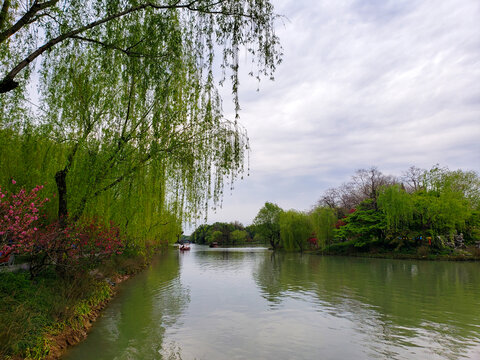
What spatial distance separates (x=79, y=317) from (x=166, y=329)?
2.13 m

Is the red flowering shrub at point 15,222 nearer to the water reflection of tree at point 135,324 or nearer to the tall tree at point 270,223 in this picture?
the water reflection of tree at point 135,324

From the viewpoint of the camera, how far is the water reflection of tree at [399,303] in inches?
279

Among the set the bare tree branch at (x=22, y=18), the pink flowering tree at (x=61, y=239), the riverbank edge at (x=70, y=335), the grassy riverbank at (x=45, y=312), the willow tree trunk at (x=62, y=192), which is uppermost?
the bare tree branch at (x=22, y=18)

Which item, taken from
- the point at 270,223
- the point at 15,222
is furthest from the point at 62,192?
the point at 270,223

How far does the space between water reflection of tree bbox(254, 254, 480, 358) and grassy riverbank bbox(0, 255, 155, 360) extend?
6.00m

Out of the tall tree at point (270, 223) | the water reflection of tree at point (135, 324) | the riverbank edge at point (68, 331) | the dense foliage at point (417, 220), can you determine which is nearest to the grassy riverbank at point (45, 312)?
the riverbank edge at point (68, 331)

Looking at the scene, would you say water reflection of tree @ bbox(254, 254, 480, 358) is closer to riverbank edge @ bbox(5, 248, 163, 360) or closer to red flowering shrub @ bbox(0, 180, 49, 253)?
riverbank edge @ bbox(5, 248, 163, 360)

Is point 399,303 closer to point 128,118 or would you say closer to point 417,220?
point 128,118

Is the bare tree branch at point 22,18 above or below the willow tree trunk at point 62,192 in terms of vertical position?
above

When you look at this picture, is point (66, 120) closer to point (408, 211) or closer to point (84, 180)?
point (84, 180)

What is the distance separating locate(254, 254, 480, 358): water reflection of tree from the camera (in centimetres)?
707

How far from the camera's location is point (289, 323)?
8.27 metres

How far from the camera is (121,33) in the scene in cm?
627

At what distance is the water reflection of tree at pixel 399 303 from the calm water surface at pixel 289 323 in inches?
1.3
